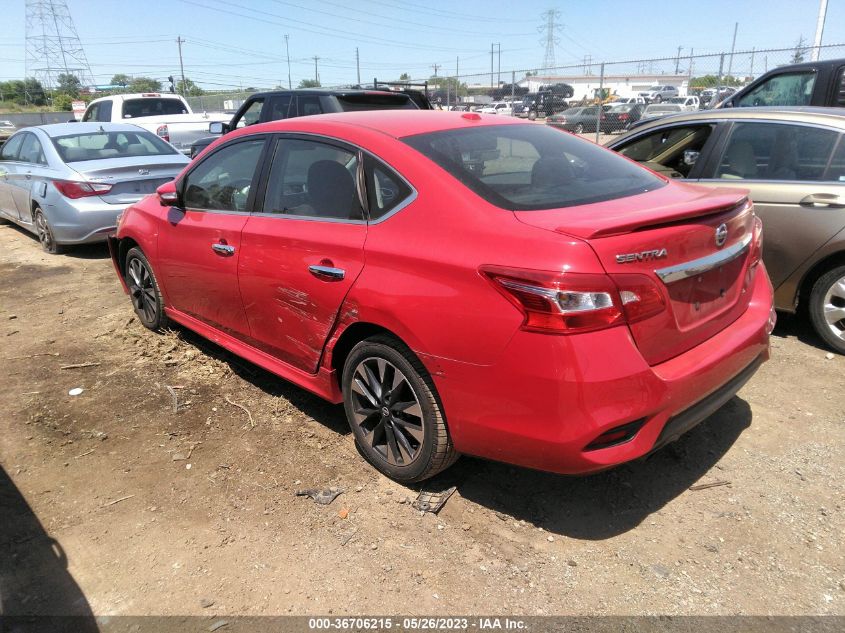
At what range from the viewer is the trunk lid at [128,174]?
745 cm

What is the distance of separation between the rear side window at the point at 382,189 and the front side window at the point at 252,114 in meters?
7.04

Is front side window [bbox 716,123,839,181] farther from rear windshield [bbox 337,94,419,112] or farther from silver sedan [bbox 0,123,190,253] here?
silver sedan [bbox 0,123,190,253]

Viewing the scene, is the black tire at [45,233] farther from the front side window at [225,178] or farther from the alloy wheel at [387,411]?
the alloy wheel at [387,411]

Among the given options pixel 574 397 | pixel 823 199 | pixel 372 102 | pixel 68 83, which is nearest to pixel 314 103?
pixel 372 102

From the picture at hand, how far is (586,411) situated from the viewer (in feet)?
7.57

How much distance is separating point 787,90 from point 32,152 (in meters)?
9.40

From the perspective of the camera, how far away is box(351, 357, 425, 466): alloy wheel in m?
2.91

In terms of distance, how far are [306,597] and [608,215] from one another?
1912 mm

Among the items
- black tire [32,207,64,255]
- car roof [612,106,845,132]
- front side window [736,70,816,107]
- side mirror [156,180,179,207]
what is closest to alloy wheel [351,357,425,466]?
side mirror [156,180,179,207]

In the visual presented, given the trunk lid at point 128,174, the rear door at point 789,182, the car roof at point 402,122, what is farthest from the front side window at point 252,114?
the rear door at point 789,182

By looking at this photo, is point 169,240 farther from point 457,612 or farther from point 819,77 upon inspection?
point 819,77

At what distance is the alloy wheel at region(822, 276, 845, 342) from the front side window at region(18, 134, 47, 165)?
8475 millimetres

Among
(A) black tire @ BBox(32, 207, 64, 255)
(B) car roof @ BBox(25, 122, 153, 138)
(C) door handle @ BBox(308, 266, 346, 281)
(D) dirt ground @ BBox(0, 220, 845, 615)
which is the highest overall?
(B) car roof @ BBox(25, 122, 153, 138)

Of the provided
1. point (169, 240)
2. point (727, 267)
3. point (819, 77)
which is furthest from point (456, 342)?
point (819, 77)
